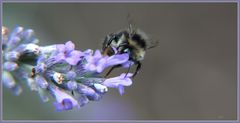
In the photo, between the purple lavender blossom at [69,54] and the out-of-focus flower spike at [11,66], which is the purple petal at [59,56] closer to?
the purple lavender blossom at [69,54]

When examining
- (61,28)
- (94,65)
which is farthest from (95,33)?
(94,65)

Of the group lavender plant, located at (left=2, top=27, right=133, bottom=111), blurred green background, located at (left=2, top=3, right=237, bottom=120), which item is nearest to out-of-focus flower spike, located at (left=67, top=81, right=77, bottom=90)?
lavender plant, located at (left=2, top=27, right=133, bottom=111)

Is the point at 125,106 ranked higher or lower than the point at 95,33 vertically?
lower

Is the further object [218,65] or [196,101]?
[218,65]

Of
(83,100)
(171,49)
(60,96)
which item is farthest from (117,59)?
(171,49)

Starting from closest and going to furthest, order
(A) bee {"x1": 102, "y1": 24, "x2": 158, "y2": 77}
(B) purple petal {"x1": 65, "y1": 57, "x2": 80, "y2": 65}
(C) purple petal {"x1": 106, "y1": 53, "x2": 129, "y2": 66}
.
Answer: (B) purple petal {"x1": 65, "y1": 57, "x2": 80, "y2": 65}
(C) purple petal {"x1": 106, "y1": 53, "x2": 129, "y2": 66}
(A) bee {"x1": 102, "y1": 24, "x2": 158, "y2": 77}

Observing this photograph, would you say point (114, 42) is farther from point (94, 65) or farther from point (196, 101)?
point (196, 101)

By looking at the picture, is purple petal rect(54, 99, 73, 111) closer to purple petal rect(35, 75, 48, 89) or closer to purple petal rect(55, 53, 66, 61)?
purple petal rect(35, 75, 48, 89)

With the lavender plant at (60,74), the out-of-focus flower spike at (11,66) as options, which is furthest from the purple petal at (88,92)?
the out-of-focus flower spike at (11,66)
